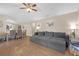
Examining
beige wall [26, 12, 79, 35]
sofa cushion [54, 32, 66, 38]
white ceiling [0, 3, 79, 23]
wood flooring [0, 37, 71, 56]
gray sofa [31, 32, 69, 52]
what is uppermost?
white ceiling [0, 3, 79, 23]

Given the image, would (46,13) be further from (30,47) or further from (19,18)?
(30,47)

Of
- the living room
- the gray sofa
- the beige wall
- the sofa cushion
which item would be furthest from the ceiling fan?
the sofa cushion

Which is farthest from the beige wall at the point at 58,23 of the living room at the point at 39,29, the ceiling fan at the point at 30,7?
the ceiling fan at the point at 30,7

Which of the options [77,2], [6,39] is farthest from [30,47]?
[77,2]

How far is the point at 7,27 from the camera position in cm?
224

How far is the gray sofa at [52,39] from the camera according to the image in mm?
2203

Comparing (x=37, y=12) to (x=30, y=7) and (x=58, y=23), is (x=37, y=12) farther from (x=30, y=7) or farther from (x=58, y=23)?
(x=58, y=23)

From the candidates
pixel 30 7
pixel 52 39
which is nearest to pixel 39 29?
pixel 52 39

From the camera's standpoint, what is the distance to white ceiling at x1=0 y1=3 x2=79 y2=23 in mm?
2201

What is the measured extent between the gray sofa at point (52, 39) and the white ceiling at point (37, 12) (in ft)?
1.17

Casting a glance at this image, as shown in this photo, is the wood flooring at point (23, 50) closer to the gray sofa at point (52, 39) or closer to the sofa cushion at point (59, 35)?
the gray sofa at point (52, 39)

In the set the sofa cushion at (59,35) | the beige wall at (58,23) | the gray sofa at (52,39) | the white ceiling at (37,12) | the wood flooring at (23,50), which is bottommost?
the wood flooring at (23,50)

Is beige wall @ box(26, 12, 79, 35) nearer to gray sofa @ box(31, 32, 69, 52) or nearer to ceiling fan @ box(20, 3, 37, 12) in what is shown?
gray sofa @ box(31, 32, 69, 52)

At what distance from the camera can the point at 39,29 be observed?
230 cm
